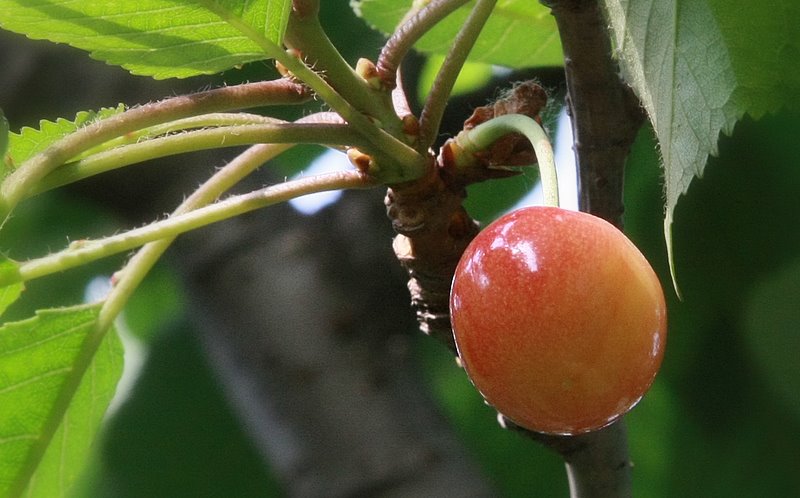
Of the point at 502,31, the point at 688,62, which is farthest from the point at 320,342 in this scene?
the point at 688,62

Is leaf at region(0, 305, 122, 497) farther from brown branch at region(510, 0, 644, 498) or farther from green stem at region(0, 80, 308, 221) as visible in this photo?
brown branch at region(510, 0, 644, 498)

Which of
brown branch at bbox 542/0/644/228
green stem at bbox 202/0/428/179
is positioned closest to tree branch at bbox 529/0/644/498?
brown branch at bbox 542/0/644/228

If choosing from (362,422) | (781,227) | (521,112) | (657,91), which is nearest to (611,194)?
(521,112)

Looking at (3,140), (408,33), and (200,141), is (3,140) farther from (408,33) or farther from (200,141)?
(408,33)

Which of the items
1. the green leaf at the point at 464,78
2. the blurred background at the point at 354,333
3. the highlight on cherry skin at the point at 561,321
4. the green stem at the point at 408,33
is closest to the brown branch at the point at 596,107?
the green stem at the point at 408,33

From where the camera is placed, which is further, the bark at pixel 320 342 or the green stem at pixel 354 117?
the bark at pixel 320 342

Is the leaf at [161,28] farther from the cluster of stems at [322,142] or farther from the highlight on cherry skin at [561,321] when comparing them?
the highlight on cherry skin at [561,321]
